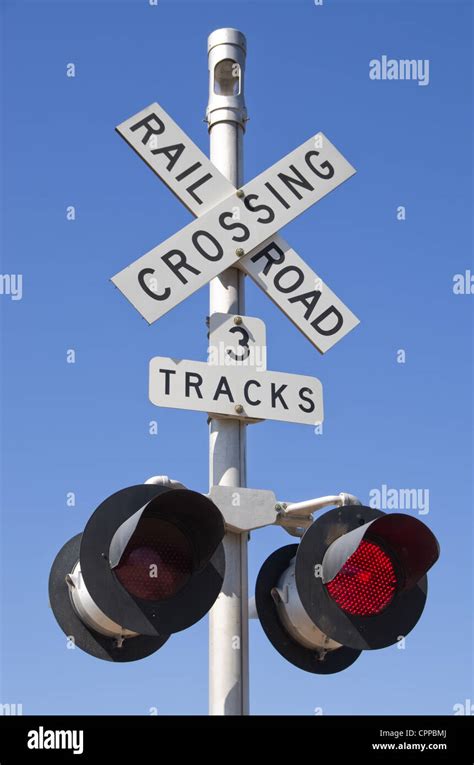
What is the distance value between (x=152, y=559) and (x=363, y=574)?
719 mm

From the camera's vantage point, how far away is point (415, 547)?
3896 mm

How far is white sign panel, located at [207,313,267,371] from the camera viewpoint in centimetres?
456

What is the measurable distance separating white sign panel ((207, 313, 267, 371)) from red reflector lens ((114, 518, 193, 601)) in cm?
95

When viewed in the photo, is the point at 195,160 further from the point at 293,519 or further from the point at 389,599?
the point at 389,599

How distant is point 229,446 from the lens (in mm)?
4477

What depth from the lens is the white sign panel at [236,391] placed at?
14.3 ft

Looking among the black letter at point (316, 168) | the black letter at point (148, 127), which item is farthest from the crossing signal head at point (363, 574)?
the black letter at point (148, 127)

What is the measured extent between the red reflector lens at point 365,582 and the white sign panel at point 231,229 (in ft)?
4.12

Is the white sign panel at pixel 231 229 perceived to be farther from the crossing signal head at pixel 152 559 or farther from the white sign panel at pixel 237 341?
the crossing signal head at pixel 152 559

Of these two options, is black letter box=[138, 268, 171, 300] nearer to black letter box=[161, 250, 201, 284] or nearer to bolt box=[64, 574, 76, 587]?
black letter box=[161, 250, 201, 284]

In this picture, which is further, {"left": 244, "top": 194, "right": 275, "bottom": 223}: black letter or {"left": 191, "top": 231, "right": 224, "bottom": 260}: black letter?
{"left": 244, "top": 194, "right": 275, "bottom": 223}: black letter
